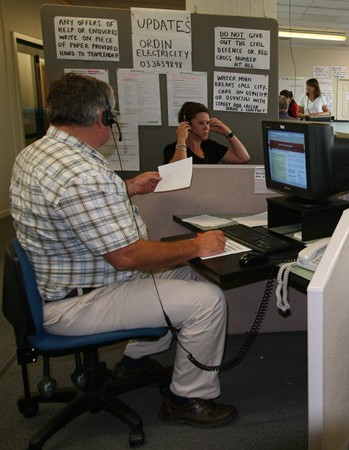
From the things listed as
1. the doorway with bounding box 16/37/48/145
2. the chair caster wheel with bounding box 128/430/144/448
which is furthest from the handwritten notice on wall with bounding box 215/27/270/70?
the doorway with bounding box 16/37/48/145

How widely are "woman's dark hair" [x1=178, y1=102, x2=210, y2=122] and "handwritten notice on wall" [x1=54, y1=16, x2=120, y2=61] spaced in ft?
1.57

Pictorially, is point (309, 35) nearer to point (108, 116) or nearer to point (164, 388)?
point (108, 116)

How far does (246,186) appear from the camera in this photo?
2.13 meters

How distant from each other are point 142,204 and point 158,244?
721mm

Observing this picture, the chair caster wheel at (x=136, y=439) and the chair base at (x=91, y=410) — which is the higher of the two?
the chair base at (x=91, y=410)

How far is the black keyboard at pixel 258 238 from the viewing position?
59.4 inches

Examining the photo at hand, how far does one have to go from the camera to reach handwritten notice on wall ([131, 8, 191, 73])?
8.05 feet

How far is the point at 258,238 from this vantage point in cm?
162

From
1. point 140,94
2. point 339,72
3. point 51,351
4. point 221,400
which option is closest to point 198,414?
point 221,400

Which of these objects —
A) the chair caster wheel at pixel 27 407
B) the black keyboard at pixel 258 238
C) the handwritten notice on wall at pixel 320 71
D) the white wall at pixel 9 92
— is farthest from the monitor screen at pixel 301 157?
the handwritten notice on wall at pixel 320 71

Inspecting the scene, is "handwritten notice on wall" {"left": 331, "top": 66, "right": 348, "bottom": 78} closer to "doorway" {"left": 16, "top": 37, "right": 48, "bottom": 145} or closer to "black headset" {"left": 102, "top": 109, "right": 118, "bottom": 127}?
"doorway" {"left": 16, "top": 37, "right": 48, "bottom": 145}

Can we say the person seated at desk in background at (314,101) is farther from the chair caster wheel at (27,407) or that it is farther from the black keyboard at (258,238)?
the chair caster wheel at (27,407)

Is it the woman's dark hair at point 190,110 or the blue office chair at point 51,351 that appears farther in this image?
the woman's dark hair at point 190,110

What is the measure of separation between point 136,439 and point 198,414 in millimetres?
253
